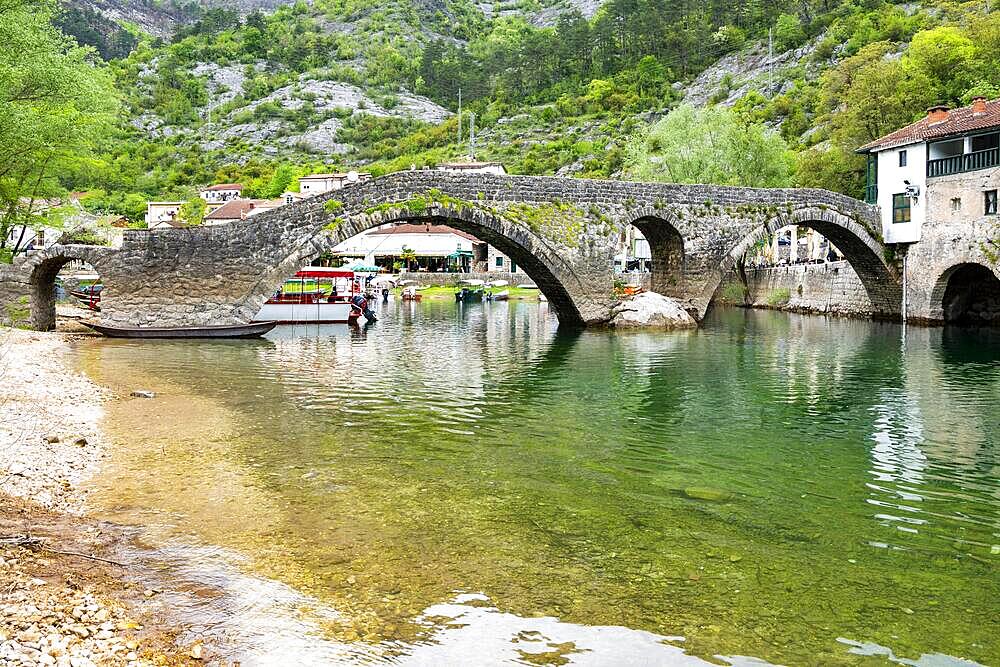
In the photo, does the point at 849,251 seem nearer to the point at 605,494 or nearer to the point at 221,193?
the point at 605,494

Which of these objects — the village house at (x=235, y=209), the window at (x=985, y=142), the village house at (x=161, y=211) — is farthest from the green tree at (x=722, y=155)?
the village house at (x=161, y=211)

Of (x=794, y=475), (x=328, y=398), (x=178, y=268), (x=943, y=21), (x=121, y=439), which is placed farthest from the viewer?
(x=943, y=21)

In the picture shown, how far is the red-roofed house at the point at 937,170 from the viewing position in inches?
1209

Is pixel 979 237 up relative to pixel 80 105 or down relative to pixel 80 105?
down

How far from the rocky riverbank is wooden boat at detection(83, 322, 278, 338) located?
13.2m

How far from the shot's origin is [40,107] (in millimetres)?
21516

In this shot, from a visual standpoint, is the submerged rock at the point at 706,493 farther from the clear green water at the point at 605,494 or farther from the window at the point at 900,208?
the window at the point at 900,208

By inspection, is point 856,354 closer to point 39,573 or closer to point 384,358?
point 384,358

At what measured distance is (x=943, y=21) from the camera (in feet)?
248

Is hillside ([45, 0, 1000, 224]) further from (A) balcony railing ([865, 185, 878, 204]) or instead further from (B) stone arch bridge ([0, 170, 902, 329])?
(B) stone arch bridge ([0, 170, 902, 329])

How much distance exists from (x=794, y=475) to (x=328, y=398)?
8374 mm

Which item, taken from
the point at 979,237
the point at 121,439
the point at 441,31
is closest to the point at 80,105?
the point at 121,439

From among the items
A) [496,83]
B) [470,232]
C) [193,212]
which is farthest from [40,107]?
[496,83]

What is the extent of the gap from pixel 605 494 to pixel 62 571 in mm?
5135
